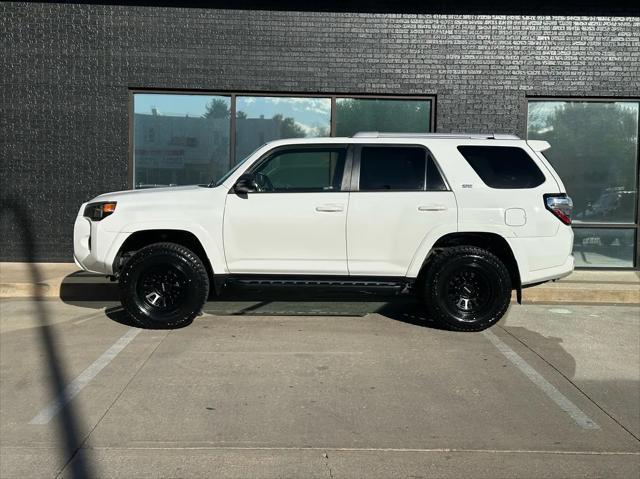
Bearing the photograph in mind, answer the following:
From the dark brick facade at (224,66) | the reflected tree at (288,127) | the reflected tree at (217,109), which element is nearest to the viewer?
the dark brick facade at (224,66)

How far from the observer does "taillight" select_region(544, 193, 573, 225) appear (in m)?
6.41

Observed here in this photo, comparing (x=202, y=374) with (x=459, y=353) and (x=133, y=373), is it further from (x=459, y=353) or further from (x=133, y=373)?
(x=459, y=353)

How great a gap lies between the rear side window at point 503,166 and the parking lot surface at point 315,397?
1.66 metres

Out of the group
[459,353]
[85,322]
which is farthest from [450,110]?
[85,322]

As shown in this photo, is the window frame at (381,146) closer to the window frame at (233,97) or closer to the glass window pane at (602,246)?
the window frame at (233,97)

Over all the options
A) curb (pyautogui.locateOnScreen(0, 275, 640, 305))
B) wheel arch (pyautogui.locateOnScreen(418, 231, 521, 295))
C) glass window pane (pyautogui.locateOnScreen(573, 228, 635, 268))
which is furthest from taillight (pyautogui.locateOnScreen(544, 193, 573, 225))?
glass window pane (pyautogui.locateOnScreen(573, 228, 635, 268))

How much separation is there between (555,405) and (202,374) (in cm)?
285

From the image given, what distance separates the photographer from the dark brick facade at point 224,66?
1020 cm

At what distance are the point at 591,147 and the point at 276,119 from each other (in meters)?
5.39

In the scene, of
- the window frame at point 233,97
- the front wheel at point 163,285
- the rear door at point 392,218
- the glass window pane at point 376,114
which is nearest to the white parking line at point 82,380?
the front wheel at point 163,285

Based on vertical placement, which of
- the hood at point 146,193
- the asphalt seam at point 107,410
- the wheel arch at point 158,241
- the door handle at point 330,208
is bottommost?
the asphalt seam at point 107,410

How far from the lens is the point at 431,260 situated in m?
6.67

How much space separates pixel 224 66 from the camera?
33.9ft

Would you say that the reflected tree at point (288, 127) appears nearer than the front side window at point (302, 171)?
No
